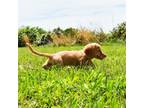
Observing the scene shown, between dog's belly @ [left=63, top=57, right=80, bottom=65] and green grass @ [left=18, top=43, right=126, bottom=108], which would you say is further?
dog's belly @ [left=63, top=57, right=80, bottom=65]

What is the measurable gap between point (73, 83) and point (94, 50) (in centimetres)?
21

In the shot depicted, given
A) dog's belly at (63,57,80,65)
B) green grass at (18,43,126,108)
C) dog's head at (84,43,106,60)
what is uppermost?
dog's head at (84,43,106,60)

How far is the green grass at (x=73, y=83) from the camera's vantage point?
3.01 metres

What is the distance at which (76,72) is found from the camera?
3.13 meters

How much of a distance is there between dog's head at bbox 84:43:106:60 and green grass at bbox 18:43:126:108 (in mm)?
25

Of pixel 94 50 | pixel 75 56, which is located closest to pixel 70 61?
pixel 75 56

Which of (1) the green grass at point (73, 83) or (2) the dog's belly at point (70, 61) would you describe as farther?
(2) the dog's belly at point (70, 61)

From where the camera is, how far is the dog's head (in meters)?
3.10

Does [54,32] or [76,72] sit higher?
[54,32]

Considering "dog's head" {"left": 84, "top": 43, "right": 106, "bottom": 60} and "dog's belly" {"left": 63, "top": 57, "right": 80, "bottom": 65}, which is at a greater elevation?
"dog's head" {"left": 84, "top": 43, "right": 106, "bottom": 60}

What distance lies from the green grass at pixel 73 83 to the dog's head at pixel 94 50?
25 millimetres
